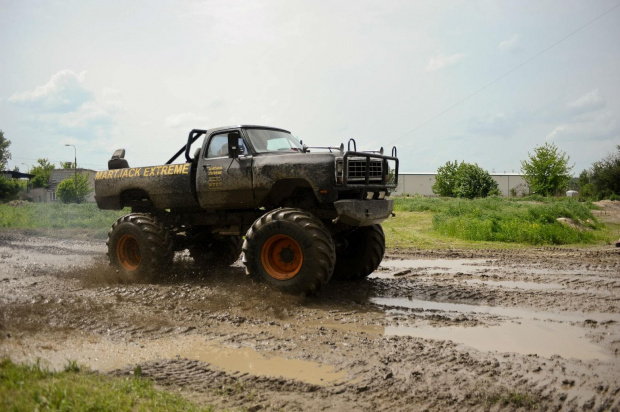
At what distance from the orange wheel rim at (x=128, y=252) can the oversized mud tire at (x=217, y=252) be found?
4.19ft

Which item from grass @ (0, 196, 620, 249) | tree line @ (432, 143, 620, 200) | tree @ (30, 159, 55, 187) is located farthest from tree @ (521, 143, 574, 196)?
tree @ (30, 159, 55, 187)

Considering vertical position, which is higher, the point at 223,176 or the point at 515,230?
the point at 223,176

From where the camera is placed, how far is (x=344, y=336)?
5852mm

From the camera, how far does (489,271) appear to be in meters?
10.3

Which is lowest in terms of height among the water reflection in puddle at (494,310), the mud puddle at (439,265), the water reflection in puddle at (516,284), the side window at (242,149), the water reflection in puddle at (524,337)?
the water reflection in puddle at (524,337)

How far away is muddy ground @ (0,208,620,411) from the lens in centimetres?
425

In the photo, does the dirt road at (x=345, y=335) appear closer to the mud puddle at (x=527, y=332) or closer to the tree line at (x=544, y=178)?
the mud puddle at (x=527, y=332)

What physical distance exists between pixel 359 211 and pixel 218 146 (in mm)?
2879

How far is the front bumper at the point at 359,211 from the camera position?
740 centimetres

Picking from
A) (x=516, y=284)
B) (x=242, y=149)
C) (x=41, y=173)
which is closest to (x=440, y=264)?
(x=516, y=284)

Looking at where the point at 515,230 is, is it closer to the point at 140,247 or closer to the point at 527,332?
the point at 527,332

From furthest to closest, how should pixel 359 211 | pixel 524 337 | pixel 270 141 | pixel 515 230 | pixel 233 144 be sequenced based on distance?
pixel 515 230 < pixel 270 141 < pixel 233 144 < pixel 359 211 < pixel 524 337

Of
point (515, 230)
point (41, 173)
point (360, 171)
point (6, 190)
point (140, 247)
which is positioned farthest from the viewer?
point (41, 173)

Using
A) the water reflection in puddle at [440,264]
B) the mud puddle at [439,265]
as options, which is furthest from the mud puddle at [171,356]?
the water reflection in puddle at [440,264]
